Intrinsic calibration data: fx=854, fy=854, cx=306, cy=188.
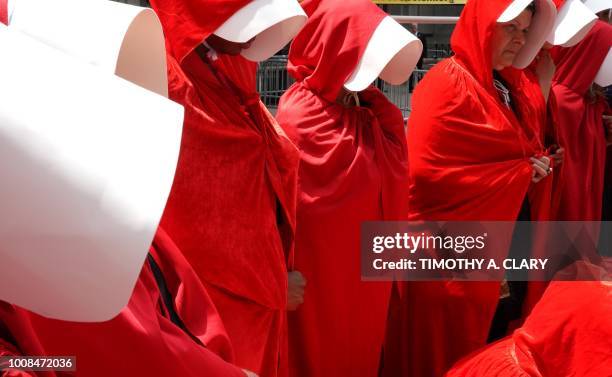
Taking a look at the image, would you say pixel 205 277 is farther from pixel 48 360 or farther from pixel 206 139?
pixel 48 360

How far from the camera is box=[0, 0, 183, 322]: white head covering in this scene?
0.88 meters

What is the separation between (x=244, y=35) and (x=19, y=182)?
1426 millimetres

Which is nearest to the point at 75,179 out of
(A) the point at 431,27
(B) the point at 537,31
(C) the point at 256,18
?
(C) the point at 256,18

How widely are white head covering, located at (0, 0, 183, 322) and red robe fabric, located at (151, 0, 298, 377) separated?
1.27m

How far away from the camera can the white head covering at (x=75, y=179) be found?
0.88 meters

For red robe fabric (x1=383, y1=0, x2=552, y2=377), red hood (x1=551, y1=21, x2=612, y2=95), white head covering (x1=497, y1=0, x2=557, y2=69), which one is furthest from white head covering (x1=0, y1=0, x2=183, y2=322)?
red hood (x1=551, y1=21, x2=612, y2=95)

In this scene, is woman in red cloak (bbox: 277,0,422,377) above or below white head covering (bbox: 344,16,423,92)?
below

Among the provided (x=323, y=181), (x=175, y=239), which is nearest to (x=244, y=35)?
(x=175, y=239)

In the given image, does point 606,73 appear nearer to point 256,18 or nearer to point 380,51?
point 380,51

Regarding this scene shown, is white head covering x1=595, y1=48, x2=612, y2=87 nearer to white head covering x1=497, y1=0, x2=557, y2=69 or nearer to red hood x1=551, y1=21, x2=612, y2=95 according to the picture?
red hood x1=551, y1=21, x2=612, y2=95

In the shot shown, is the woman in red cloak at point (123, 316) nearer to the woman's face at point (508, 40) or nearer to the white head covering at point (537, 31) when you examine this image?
the woman's face at point (508, 40)

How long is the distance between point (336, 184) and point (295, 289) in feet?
1.34

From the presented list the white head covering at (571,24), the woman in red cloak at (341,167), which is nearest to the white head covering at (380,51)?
the woman in red cloak at (341,167)

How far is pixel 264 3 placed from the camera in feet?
7.45
